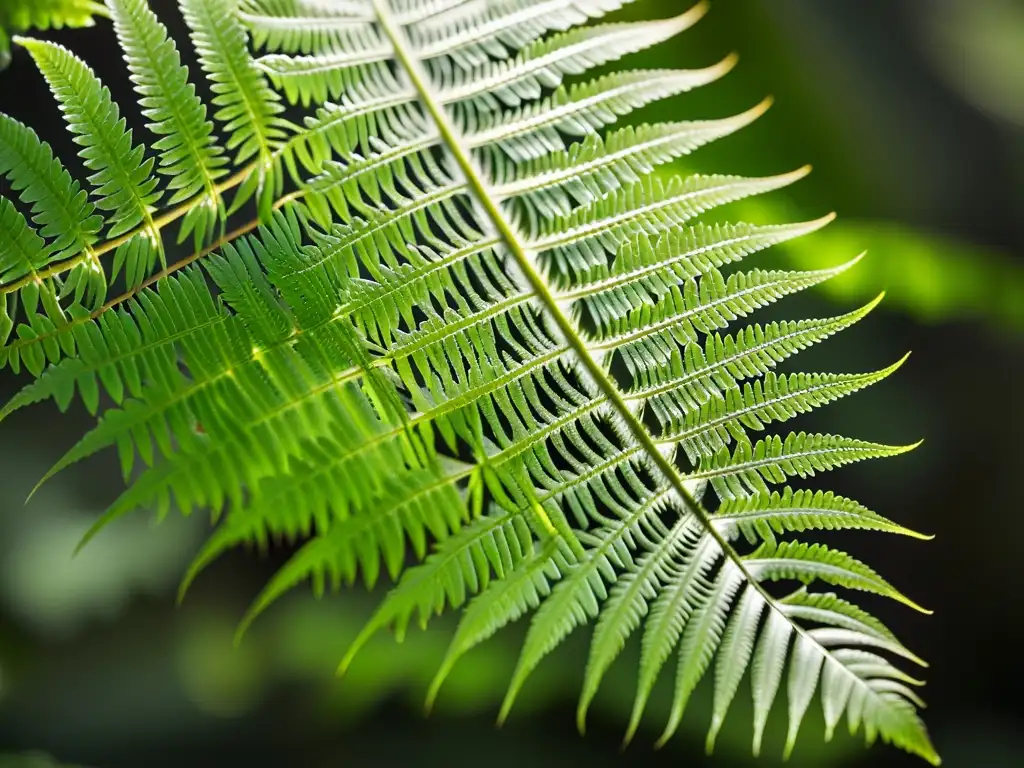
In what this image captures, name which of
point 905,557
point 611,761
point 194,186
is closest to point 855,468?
point 905,557

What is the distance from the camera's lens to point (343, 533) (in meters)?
0.60

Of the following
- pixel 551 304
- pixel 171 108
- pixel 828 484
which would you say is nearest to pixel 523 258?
pixel 551 304

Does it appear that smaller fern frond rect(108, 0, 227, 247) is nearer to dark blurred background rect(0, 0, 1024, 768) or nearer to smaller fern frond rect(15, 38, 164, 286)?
smaller fern frond rect(15, 38, 164, 286)

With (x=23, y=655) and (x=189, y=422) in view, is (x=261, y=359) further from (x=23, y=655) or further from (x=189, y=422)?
(x=23, y=655)

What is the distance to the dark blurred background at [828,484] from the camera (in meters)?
1.59

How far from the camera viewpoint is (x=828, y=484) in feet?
6.64

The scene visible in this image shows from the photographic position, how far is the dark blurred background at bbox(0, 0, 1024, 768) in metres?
1.59

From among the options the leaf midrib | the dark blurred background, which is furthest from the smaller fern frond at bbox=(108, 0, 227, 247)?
the dark blurred background

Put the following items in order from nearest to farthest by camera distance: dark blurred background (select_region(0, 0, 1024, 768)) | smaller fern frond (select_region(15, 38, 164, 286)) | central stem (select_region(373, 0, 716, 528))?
smaller fern frond (select_region(15, 38, 164, 286)) < central stem (select_region(373, 0, 716, 528)) < dark blurred background (select_region(0, 0, 1024, 768))

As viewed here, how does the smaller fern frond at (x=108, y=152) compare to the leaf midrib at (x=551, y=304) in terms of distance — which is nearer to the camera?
the smaller fern frond at (x=108, y=152)

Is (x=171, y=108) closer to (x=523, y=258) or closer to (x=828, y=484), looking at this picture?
(x=523, y=258)

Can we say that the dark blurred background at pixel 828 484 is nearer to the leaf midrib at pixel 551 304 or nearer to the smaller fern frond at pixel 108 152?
the leaf midrib at pixel 551 304

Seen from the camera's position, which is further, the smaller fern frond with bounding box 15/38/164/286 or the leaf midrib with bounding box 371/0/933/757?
the leaf midrib with bounding box 371/0/933/757

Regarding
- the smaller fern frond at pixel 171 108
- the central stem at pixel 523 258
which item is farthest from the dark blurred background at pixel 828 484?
the smaller fern frond at pixel 171 108
